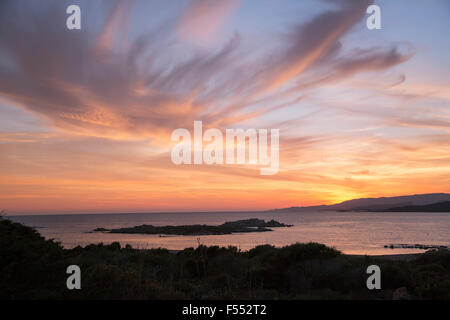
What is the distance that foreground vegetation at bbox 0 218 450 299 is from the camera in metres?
8.95

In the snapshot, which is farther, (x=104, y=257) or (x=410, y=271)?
(x=104, y=257)

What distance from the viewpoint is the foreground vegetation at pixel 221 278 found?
8.95 metres

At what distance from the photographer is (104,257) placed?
1574 cm

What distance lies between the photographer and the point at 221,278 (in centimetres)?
1263
